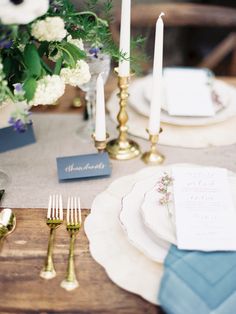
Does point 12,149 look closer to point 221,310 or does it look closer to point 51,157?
point 51,157

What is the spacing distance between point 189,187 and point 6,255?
41 cm

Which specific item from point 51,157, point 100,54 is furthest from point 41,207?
point 100,54

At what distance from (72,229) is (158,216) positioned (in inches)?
7.4

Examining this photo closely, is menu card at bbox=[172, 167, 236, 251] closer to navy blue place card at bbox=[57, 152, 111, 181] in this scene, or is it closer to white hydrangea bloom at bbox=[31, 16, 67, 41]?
navy blue place card at bbox=[57, 152, 111, 181]

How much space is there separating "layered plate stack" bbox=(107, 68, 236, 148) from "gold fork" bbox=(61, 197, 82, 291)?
1.24 feet

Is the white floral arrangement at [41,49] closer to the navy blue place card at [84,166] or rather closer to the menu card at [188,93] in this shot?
the navy blue place card at [84,166]

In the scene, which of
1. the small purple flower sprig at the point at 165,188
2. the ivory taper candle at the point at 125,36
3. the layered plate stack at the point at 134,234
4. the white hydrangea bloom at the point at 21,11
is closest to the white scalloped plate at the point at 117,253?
the layered plate stack at the point at 134,234

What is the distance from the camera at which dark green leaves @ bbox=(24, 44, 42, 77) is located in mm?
862

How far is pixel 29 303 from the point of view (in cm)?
75

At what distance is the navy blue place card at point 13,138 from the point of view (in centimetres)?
119

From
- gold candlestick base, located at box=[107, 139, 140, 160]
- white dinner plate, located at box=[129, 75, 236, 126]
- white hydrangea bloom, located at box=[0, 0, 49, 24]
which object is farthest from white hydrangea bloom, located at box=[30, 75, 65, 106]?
white dinner plate, located at box=[129, 75, 236, 126]

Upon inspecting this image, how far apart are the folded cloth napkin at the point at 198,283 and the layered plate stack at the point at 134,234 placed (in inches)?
0.9

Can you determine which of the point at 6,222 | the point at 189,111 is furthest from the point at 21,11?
the point at 189,111

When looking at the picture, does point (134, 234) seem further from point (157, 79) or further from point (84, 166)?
point (157, 79)
